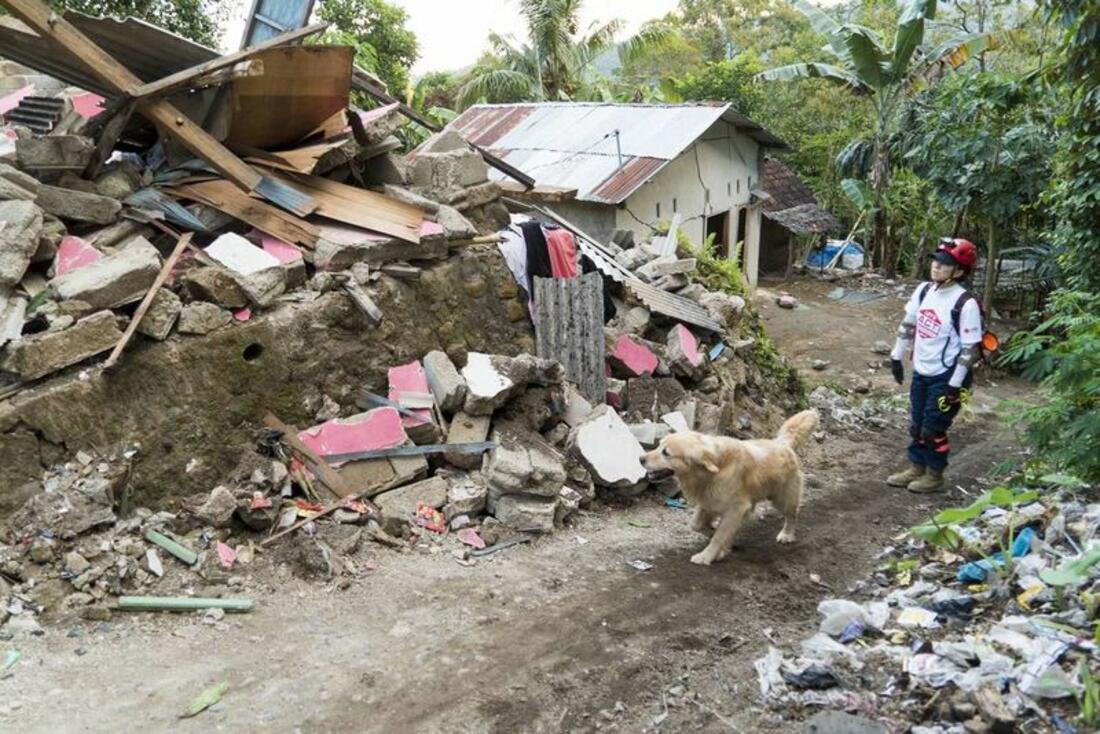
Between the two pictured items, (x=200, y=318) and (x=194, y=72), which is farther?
(x=194, y=72)

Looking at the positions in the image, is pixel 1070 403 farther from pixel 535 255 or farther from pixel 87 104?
pixel 87 104

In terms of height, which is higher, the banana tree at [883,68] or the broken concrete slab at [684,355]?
the banana tree at [883,68]

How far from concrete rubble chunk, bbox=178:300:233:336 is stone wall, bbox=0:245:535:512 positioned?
0.22 feet

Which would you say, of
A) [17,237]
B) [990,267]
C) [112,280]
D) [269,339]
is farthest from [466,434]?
[990,267]

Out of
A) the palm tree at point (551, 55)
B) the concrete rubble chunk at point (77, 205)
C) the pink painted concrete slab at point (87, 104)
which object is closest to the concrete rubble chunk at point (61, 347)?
the concrete rubble chunk at point (77, 205)

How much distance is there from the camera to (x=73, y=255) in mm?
6578

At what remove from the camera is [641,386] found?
345 inches

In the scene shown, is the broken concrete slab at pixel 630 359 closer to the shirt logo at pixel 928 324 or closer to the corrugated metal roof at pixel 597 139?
the shirt logo at pixel 928 324

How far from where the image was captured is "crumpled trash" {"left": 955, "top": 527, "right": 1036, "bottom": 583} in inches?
185

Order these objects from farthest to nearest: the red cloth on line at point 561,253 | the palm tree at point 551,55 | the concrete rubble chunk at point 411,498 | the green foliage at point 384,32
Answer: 1. the palm tree at point 551,55
2. the green foliage at point 384,32
3. the red cloth on line at point 561,253
4. the concrete rubble chunk at point 411,498

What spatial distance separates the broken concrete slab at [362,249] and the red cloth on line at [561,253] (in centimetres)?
114

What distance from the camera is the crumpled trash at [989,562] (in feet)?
15.4

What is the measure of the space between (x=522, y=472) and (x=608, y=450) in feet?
3.45

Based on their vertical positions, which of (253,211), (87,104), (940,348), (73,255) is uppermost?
(87,104)
